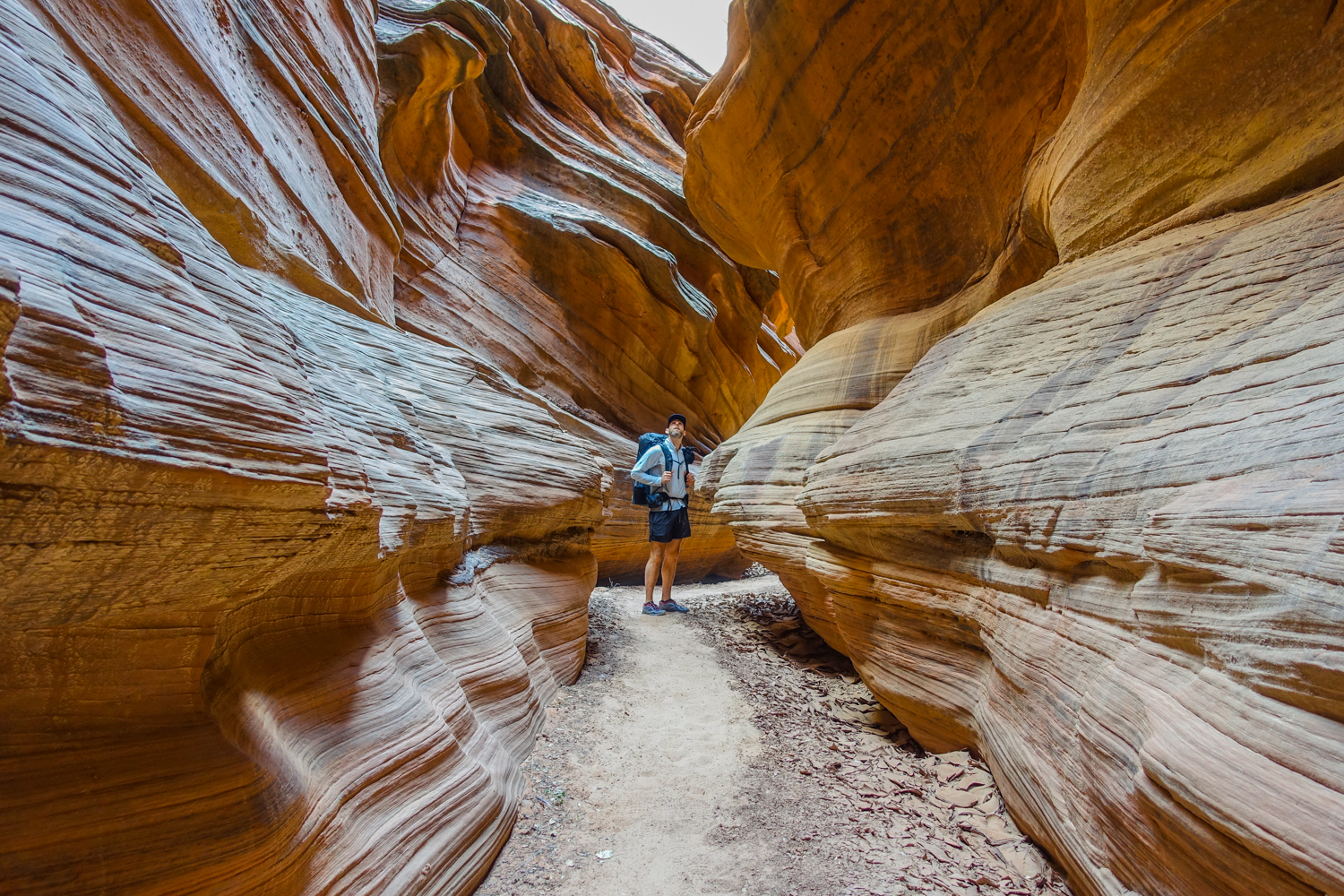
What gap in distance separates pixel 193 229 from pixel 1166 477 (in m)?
3.59

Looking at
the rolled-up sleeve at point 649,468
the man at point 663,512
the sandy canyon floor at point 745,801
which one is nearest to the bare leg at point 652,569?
the man at point 663,512

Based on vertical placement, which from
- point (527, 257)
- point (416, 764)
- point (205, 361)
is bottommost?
point (416, 764)

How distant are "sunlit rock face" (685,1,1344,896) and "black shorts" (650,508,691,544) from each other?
1.01 metres

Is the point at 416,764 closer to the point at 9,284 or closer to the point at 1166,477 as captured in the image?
the point at 9,284

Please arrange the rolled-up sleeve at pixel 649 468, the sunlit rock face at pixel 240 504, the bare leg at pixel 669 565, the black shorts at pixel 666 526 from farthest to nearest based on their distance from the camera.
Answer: the bare leg at pixel 669 565 → the black shorts at pixel 666 526 → the rolled-up sleeve at pixel 649 468 → the sunlit rock face at pixel 240 504

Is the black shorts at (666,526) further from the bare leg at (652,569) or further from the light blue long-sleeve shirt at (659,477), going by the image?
the bare leg at (652,569)

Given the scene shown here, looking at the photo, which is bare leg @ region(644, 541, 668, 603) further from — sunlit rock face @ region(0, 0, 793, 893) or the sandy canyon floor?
the sandy canyon floor

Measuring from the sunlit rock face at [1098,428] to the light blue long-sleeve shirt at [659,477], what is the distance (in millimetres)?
891

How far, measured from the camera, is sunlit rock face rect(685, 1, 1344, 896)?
60.6 inches

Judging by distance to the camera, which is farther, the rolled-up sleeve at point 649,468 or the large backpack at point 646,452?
the large backpack at point 646,452

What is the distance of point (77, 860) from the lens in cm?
131

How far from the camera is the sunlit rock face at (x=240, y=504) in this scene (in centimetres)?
129

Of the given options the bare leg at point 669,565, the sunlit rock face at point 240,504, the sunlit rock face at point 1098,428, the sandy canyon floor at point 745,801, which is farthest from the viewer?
the bare leg at point 669,565

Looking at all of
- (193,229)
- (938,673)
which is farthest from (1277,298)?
(193,229)
